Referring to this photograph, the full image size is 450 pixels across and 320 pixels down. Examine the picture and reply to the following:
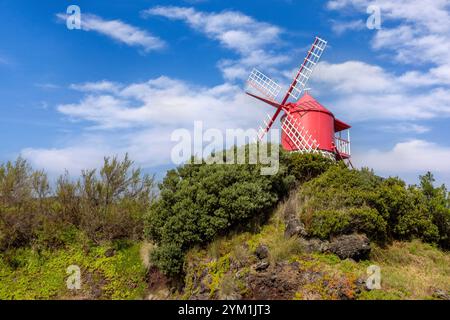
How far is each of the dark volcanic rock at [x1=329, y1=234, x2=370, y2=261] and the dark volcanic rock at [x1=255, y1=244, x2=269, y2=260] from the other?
5.27 feet

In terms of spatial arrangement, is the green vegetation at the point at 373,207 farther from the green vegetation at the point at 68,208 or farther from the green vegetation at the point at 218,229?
the green vegetation at the point at 68,208

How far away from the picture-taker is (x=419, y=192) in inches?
523

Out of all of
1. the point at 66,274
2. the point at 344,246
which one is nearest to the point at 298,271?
the point at 344,246

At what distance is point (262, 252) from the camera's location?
400 inches

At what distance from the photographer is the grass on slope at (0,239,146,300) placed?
1241cm

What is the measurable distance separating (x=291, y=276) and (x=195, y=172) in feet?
16.5

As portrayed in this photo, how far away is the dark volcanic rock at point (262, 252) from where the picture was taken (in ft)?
33.2

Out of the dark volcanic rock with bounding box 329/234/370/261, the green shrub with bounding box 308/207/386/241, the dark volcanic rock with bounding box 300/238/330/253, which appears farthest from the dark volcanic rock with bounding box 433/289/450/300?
the dark volcanic rock with bounding box 300/238/330/253

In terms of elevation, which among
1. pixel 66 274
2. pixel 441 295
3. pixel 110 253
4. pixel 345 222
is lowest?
pixel 66 274

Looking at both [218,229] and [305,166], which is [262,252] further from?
[305,166]

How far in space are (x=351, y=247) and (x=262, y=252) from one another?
7.27 ft

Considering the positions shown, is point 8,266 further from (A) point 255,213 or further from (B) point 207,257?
(A) point 255,213

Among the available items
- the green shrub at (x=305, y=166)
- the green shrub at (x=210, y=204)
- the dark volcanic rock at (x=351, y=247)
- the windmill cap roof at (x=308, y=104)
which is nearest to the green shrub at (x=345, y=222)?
the dark volcanic rock at (x=351, y=247)
